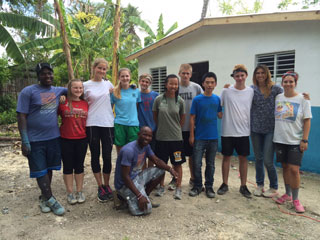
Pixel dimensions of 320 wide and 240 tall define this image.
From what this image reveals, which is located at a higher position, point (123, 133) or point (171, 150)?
point (123, 133)

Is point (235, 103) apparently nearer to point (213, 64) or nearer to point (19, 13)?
point (213, 64)

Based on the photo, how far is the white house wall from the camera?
4766 mm

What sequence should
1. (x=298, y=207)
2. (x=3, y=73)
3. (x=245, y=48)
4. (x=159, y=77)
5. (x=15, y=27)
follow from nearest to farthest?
(x=298, y=207), (x=245, y=48), (x=159, y=77), (x=15, y=27), (x=3, y=73)

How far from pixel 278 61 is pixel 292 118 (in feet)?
8.69

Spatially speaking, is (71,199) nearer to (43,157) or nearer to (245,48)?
(43,157)

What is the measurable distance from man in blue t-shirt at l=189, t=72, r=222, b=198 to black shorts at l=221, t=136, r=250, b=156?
178mm

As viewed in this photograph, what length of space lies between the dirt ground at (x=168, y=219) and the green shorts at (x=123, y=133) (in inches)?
36.5

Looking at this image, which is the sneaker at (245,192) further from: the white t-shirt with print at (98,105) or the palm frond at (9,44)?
the palm frond at (9,44)

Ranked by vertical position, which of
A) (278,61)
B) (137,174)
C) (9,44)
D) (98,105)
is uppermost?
(9,44)

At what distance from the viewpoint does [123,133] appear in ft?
11.3

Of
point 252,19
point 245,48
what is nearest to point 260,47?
point 245,48

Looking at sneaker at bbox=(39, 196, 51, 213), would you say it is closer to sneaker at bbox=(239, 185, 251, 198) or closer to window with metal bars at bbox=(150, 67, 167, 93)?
sneaker at bbox=(239, 185, 251, 198)

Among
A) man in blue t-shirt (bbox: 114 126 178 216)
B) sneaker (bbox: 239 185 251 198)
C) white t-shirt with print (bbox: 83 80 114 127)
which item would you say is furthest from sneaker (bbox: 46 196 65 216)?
sneaker (bbox: 239 185 251 198)

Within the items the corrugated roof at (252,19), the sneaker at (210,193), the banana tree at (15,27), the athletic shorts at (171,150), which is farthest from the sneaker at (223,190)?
the banana tree at (15,27)
